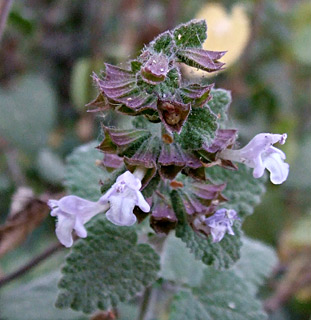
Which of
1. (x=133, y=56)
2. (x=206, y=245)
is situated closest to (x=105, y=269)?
(x=206, y=245)

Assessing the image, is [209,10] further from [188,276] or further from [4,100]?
[188,276]

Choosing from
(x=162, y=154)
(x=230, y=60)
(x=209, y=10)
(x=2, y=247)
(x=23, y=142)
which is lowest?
(x=2, y=247)

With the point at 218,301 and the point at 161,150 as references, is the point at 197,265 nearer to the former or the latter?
the point at 218,301

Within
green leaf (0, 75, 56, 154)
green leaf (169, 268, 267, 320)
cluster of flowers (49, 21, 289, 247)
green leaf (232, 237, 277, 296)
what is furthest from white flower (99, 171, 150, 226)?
green leaf (0, 75, 56, 154)

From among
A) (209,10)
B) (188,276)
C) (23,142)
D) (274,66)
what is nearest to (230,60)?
(209,10)

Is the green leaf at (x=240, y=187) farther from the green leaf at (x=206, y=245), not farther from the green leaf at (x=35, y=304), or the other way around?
the green leaf at (x=35, y=304)
